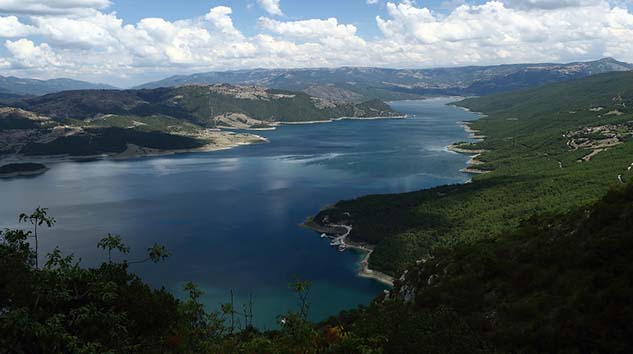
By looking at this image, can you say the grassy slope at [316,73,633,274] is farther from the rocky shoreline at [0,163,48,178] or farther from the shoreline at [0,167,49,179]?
the rocky shoreline at [0,163,48,178]

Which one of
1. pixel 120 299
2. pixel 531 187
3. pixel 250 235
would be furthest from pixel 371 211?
pixel 120 299

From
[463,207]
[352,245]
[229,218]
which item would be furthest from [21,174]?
[463,207]

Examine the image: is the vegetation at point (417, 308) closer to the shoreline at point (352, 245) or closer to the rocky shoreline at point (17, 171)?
the shoreline at point (352, 245)

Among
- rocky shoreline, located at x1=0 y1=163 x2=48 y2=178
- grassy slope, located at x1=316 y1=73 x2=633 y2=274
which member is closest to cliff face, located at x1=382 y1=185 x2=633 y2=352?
grassy slope, located at x1=316 y1=73 x2=633 y2=274

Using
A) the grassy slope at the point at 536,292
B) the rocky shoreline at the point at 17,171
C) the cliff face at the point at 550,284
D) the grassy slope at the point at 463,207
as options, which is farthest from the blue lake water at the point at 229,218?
the grassy slope at the point at 536,292

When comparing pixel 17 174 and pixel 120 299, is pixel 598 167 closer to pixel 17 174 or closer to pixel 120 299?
pixel 120 299
